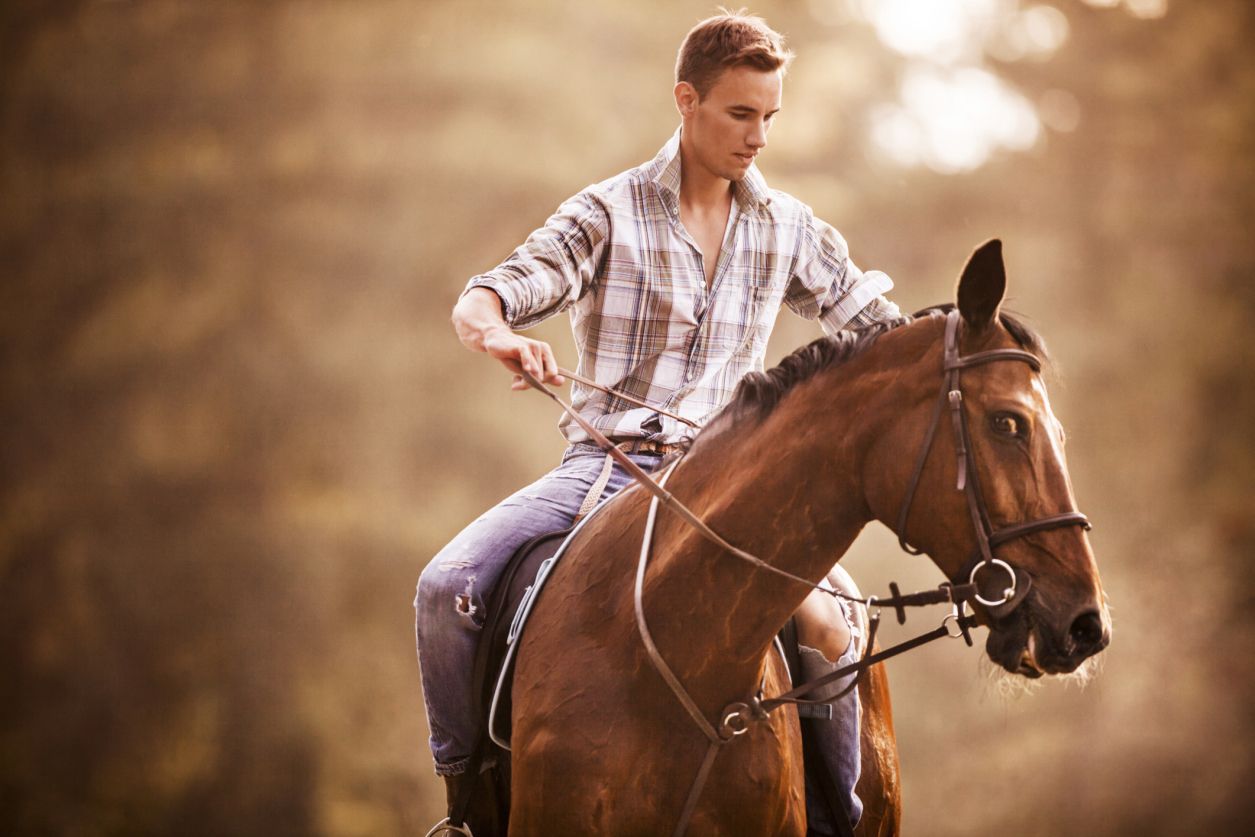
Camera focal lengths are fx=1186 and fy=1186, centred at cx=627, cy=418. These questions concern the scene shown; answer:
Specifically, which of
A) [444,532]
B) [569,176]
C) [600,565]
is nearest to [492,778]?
[600,565]

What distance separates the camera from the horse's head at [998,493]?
148cm

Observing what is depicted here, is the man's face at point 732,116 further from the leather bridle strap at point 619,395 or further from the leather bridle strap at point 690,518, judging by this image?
the leather bridle strap at point 690,518

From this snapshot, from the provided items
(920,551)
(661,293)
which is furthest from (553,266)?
(920,551)

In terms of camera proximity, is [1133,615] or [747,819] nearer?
[747,819]

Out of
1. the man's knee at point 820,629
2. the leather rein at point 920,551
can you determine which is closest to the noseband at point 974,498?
the leather rein at point 920,551

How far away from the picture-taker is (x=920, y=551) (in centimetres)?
162

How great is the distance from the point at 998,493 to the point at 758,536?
34cm

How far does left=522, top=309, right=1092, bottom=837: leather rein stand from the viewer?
1498 millimetres

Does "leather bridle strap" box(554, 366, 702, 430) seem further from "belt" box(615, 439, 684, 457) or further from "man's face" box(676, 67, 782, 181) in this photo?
"man's face" box(676, 67, 782, 181)

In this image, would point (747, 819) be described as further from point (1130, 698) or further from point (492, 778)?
point (1130, 698)

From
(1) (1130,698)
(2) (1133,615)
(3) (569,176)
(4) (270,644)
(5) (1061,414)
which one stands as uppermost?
(3) (569,176)

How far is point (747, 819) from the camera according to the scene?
1715 millimetres

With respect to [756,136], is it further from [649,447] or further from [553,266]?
[649,447]

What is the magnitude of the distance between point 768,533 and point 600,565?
0.32m
